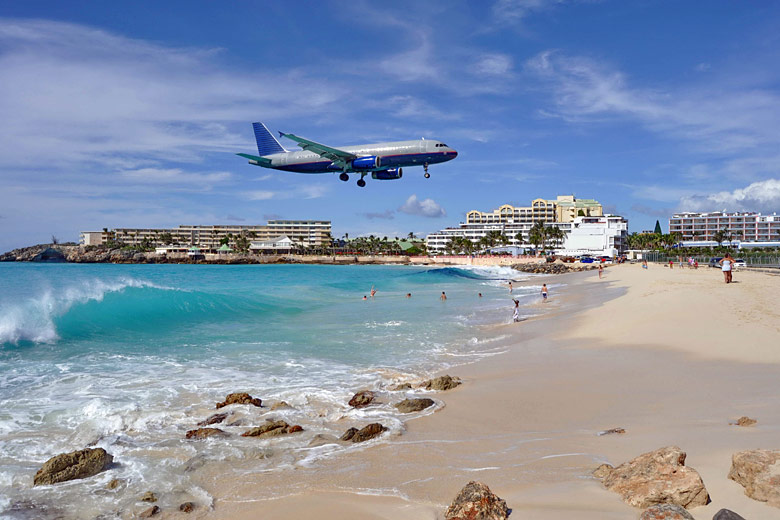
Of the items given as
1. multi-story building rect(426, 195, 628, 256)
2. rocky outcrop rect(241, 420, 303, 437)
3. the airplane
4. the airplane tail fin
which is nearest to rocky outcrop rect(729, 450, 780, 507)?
rocky outcrop rect(241, 420, 303, 437)

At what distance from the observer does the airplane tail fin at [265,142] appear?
1647 inches

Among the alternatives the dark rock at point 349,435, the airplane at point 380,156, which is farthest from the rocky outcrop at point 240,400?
the airplane at point 380,156

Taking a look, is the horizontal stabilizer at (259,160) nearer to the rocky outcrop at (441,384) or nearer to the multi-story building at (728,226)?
the rocky outcrop at (441,384)

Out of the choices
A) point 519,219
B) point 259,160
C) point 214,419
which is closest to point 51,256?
point 519,219

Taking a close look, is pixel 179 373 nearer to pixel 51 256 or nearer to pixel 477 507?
pixel 477 507

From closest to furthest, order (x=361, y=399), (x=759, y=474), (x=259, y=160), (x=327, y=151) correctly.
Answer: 1. (x=759, y=474)
2. (x=361, y=399)
3. (x=327, y=151)
4. (x=259, y=160)

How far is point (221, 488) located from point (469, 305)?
26.0 metres

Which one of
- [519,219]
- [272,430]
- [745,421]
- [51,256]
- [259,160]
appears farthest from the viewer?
[51,256]

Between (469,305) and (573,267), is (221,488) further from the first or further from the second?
(573,267)

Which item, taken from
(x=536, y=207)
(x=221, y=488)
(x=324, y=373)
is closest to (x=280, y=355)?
(x=324, y=373)

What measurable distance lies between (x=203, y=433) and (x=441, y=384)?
490 cm

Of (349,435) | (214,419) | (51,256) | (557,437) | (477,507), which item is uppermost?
(51,256)

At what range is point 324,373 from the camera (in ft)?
42.6

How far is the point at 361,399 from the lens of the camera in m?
9.94
